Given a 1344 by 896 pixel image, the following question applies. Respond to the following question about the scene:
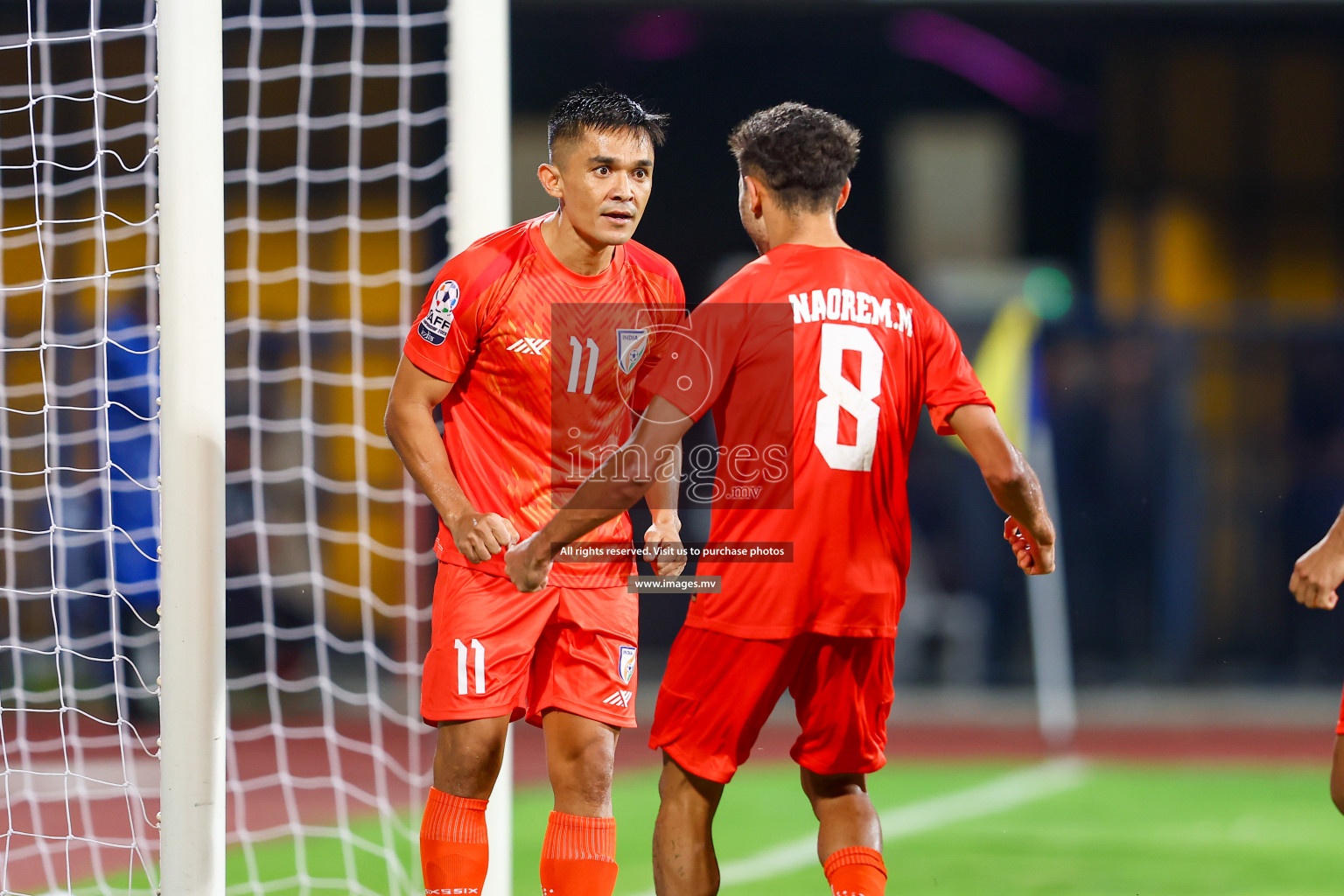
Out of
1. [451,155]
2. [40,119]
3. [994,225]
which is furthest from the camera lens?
[994,225]

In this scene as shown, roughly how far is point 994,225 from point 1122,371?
5.60 feet

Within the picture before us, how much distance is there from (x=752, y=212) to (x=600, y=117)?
48 centimetres

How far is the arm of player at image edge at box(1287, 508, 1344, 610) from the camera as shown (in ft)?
11.4

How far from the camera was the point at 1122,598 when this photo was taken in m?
11.3

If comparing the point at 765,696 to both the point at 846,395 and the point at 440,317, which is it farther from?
the point at 440,317

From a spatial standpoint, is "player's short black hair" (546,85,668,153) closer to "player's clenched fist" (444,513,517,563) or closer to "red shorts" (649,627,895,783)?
"player's clenched fist" (444,513,517,563)

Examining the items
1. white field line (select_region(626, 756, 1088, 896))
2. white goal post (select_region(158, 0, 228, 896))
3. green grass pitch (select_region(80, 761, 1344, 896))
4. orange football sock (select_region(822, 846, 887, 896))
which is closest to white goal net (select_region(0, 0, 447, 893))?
green grass pitch (select_region(80, 761, 1344, 896))

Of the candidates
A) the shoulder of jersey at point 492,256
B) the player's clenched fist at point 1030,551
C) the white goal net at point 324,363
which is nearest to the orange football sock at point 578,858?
the player's clenched fist at point 1030,551

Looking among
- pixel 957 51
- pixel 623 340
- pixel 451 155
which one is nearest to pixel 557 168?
pixel 623 340

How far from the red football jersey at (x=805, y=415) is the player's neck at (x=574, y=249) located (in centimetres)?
55

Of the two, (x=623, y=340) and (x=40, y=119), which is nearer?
(x=623, y=340)

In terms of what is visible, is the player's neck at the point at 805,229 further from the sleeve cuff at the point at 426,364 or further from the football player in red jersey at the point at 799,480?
the sleeve cuff at the point at 426,364

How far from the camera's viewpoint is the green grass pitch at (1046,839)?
17.9ft

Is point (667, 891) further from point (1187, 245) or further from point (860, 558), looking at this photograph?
point (1187, 245)
